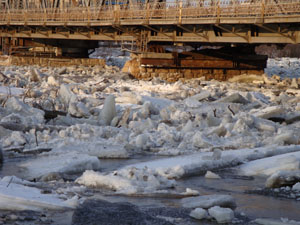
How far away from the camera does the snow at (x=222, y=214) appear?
Result: 17.6 ft

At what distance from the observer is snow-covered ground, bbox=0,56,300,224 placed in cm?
644

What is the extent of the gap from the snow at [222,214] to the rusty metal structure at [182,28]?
14010 millimetres

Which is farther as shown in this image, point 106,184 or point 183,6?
point 183,6

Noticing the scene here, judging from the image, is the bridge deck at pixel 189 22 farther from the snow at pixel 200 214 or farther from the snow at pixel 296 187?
the snow at pixel 200 214

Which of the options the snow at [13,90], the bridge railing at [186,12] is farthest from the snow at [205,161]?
the bridge railing at [186,12]

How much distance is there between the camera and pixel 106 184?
Result: 6.73m

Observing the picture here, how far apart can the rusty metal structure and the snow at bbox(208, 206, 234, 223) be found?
14.0m

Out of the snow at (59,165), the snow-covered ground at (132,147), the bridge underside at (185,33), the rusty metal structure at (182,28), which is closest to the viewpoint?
the snow-covered ground at (132,147)

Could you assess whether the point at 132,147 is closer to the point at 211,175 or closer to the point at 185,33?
the point at 211,175

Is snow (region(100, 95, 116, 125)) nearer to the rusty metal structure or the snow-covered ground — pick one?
the snow-covered ground

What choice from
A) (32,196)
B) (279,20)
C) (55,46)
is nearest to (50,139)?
(32,196)

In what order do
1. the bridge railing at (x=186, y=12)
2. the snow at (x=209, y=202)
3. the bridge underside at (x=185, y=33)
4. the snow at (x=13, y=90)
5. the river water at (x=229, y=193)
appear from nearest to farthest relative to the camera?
the river water at (x=229, y=193)
the snow at (x=209, y=202)
the snow at (x=13, y=90)
the bridge railing at (x=186, y=12)
the bridge underside at (x=185, y=33)

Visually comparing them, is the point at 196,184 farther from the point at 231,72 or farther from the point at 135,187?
the point at 231,72

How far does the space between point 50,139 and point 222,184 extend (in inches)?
148
